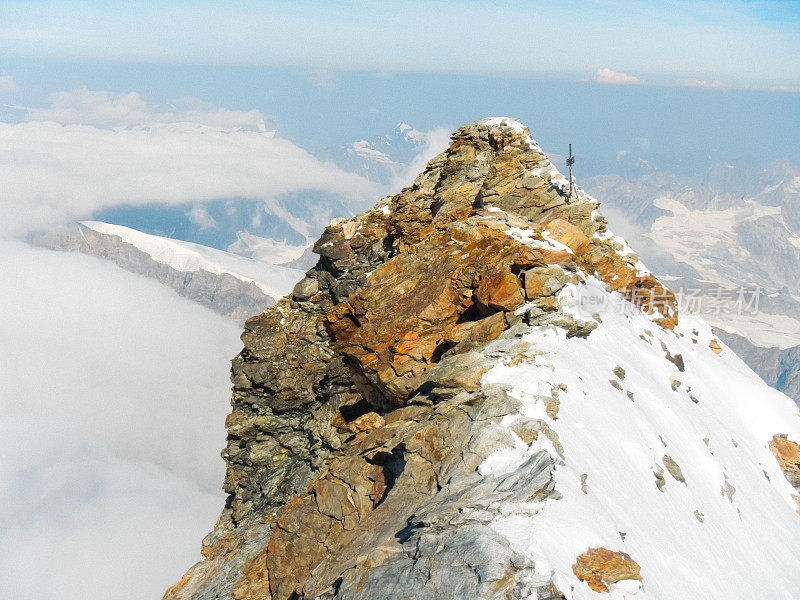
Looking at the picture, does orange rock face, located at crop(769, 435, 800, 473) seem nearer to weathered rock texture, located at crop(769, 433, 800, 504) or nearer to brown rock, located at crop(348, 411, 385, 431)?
weathered rock texture, located at crop(769, 433, 800, 504)

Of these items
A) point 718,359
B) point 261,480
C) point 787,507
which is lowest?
point 261,480

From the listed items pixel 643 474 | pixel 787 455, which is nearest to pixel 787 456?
pixel 787 455

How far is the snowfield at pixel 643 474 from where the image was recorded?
14938 millimetres

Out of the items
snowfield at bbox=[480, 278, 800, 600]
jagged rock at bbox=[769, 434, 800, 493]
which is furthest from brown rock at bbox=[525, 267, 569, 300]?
jagged rock at bbox=[769, 434, 800, 493]

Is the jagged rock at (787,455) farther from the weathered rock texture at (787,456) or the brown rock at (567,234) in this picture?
the brown rock at (567,234)

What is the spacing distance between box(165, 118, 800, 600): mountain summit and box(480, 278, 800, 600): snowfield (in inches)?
4.2

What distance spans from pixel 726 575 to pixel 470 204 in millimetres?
24095

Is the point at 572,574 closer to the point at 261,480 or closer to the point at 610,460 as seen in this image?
the point at 610,460

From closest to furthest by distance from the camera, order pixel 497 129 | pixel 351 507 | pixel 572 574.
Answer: pixel 572 574 → pixel 351 507 → pixel 497 129

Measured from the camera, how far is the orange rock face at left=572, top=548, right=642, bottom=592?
13523 millimetres

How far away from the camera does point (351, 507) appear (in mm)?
21203

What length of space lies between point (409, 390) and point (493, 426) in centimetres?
751

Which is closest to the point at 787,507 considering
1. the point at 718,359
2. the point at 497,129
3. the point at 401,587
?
the point at 718,359

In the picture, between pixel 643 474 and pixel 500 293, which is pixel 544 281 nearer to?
pixel 500 293
